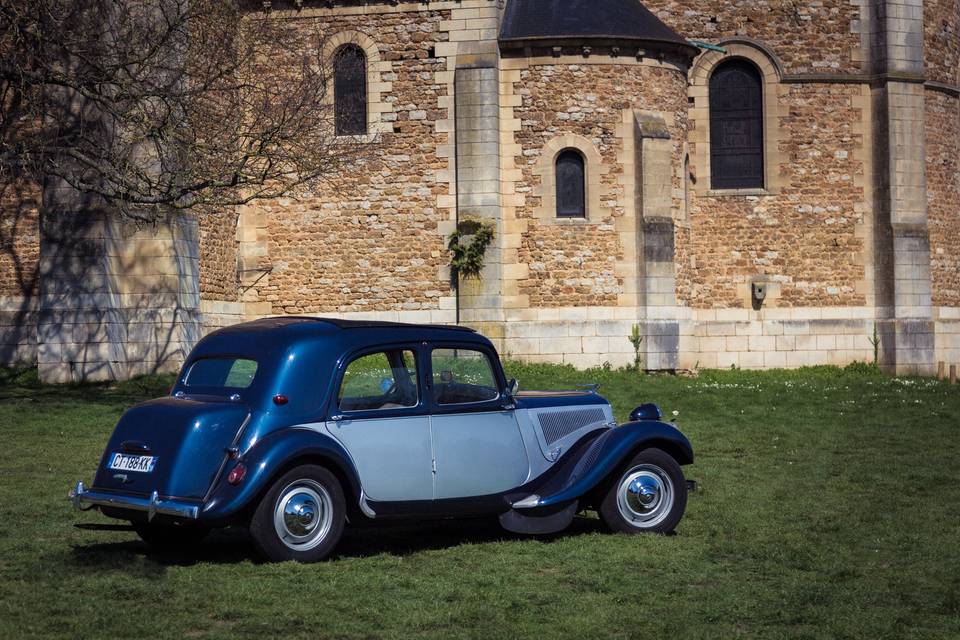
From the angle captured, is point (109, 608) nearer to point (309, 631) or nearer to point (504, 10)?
point (309, 631)

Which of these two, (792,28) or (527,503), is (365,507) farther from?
(792,28)

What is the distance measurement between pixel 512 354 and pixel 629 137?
15.2 feet

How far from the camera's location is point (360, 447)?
849cm

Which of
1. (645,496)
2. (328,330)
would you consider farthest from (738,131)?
(328,330)

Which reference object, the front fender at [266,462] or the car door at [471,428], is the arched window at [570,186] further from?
the front fender at [266,462]

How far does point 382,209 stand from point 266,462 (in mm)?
17499

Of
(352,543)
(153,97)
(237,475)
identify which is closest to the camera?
(237,475)

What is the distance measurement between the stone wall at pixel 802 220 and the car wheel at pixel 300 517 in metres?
20.0

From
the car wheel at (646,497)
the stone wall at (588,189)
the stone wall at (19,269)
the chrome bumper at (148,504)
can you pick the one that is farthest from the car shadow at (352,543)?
the stone wall at (19,269)

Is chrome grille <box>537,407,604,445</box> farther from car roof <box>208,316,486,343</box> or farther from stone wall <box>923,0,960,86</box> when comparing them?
stone wall <box>923,0,960,86</box>

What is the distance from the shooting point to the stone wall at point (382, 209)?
981 inches

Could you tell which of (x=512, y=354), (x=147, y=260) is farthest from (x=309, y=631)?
(x=512, y=354)

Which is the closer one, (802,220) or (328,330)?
(328,330)

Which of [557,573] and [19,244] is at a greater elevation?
[19,244]
